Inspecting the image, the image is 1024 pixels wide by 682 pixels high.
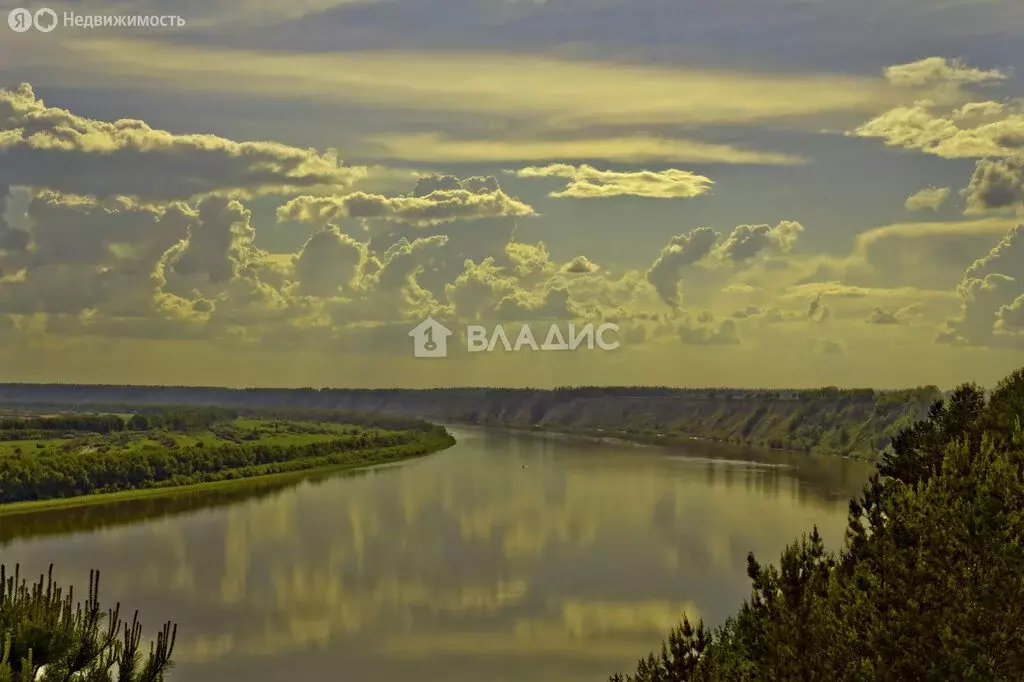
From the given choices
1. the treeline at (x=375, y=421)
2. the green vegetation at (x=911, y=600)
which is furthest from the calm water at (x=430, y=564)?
the treeline at (x=375, y=421)

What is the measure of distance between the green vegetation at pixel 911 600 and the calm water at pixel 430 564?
11128 millimetres

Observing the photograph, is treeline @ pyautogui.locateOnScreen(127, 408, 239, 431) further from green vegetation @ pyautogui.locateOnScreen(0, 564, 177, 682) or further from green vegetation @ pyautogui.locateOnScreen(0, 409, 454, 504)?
green vegetation @ pyautogui.locateOnScreen(0, 564, 177, 682)

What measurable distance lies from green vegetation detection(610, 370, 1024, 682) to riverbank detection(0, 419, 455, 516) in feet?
184

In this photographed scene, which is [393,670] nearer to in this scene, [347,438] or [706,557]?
[706,557]

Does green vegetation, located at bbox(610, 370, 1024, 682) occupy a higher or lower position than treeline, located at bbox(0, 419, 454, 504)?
higher

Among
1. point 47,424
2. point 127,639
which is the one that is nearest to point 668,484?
point 127,639

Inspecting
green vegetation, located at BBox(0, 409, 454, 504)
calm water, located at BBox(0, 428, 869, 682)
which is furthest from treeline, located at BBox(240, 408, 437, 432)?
calm water, located at BBox(0, 428, 869, 682)

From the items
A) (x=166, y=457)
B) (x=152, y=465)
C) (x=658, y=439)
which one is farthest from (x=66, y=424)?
(x=658, y=439)

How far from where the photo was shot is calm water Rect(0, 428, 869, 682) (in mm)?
35938

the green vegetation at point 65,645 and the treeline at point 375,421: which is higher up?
the green vegetation at point 65,645

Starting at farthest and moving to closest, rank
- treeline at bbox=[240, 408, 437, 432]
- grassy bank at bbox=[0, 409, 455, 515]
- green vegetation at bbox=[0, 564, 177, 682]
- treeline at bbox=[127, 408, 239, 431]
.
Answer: treeline at bbox=[240, 408, 437, 432], treeline at bbox=[127, 408, 239, 431], grassy bank at bbox=[0, 409, 455, 515], green vegetation at bbox=[0, 564, 177, 682]

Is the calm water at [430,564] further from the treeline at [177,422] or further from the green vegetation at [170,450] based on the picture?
the treeline at [177,422]

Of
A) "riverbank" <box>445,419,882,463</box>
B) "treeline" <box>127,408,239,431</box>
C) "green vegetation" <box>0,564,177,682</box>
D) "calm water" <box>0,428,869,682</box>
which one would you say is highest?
"green vegetation" <box>0,564,177,682</box>

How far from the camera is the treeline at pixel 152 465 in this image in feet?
239
